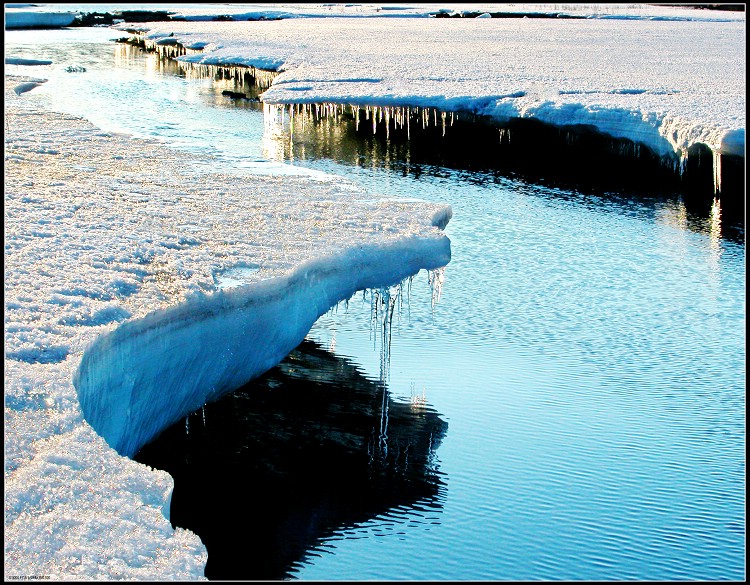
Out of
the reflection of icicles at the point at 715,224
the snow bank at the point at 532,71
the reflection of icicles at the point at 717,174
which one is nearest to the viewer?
the reflection of icicles at the point at 715,224

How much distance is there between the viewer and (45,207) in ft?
25.3

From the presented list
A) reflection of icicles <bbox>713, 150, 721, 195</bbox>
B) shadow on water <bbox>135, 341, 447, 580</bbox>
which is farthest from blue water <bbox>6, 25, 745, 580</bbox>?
reflection of icicles <bbox>713, 150, 721, 195</bbox>

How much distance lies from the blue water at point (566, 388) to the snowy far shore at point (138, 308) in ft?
3.29

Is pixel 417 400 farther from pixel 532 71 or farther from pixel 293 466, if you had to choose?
pixel 532 71

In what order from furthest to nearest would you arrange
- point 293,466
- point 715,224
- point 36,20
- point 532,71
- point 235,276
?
point 36,20
point 532,71
point 715,224
point 235,276
point 293,466

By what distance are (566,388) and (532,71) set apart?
14198mm

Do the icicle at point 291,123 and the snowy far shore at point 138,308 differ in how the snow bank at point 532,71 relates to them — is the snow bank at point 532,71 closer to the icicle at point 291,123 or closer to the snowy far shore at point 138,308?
the icicle at point 291,123

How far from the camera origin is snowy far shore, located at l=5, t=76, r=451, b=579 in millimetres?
3471

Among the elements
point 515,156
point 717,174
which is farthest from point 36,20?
point 717,174

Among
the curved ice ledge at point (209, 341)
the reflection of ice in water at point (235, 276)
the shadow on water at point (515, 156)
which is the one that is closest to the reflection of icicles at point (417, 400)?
the curved ice ledge at point (209, 341)

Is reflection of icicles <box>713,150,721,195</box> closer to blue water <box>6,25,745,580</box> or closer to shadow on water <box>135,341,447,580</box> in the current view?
blue water <box>6,25,745,580</box>

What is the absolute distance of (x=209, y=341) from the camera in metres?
5.66

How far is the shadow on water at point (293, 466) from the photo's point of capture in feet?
17.2

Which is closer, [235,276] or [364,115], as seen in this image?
[235,276]
